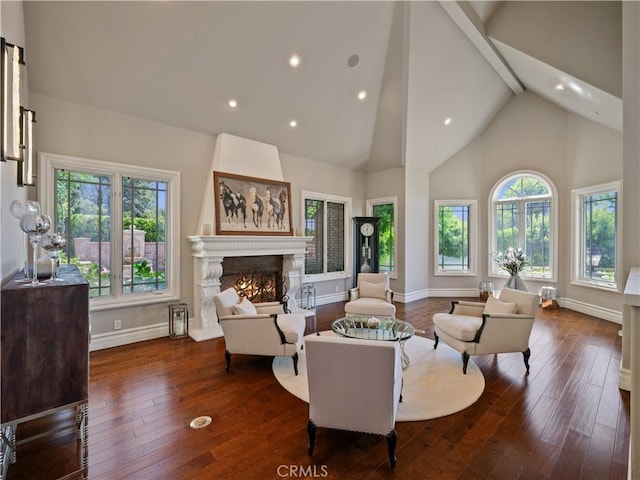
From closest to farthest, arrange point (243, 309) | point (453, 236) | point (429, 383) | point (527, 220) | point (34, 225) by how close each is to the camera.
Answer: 1. point (34, 225)
2. point (429, 383)
3. point (243, 309)
4. point (527, 220)
5. point (453, 236)

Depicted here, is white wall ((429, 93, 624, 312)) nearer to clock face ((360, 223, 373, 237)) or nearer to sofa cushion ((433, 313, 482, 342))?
clock face ((360, 223, 373, 237))

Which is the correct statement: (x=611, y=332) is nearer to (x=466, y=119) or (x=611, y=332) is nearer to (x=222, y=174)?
(x=466, y=119)

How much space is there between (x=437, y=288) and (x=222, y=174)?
18.8 feet

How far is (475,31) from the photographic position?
4.54 m

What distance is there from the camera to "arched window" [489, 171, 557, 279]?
21.4ft

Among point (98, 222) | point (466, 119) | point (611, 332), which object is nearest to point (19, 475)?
point (98, 222)

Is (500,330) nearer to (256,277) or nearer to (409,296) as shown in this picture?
(409,296)

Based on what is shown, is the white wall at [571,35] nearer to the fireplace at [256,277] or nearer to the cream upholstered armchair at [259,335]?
the cream upholstered armchair at [259,335]

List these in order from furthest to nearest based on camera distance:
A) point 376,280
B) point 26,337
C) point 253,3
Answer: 1. point 376,280
2. point 253,3
3. point 26,337

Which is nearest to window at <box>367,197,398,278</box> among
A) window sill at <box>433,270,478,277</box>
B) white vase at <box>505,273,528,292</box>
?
window sill at <box>433,270,478,277</box>

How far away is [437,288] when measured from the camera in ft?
24.3
